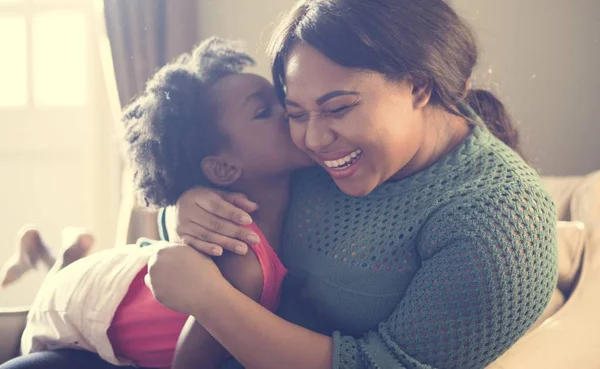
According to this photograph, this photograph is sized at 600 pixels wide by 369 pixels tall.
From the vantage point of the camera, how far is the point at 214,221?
1.19 m

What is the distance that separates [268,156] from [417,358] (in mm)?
455

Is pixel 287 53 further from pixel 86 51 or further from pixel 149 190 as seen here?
pixel 86 51

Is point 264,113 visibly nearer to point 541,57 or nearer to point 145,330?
point 145,330

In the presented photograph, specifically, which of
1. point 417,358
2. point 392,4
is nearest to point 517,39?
point 392,4

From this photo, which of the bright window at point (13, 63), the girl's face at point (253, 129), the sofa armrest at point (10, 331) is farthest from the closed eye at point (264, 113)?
the bright window at point (13, 63)

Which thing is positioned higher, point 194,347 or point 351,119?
point 351,119

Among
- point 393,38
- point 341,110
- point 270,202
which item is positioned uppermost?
point 393,38

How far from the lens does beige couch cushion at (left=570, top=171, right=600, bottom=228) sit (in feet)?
5.43

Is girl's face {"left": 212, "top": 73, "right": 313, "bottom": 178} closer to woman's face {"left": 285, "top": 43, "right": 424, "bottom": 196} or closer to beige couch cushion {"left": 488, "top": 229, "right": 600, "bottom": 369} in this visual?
woman's face {"left": 285, "top": 43, "right": 424, "bottom": 196}

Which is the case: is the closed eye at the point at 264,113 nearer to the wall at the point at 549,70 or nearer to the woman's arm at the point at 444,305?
the woman's arm at the point at 444,305

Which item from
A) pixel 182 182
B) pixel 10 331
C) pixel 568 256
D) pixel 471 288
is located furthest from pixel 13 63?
pixel 471 288

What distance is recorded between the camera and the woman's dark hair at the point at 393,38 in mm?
1073

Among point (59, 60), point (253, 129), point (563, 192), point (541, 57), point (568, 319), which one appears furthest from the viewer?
point (59, 60)

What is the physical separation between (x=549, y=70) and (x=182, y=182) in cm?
202
